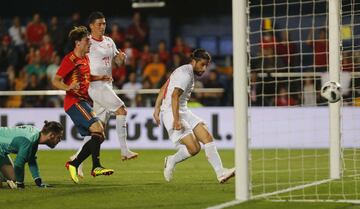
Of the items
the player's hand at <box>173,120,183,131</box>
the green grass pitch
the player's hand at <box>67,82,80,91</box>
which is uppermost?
the player's hand at <box>67,82,80,91</box>

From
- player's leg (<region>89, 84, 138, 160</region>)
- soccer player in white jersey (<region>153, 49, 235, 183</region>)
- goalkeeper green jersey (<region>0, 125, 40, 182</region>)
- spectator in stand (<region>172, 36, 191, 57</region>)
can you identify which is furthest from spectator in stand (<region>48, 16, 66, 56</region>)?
goalkeeper green jersey (<region>0, 125, 40, 182</region>)

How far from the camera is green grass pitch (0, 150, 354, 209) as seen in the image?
388 inches

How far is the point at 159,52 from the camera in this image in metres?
24.6

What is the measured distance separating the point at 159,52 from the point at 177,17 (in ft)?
11.9

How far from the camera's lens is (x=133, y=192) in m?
11.2

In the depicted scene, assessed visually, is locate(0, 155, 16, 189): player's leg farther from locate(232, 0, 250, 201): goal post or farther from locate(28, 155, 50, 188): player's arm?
locate(232, 0, 250, 201): goal post

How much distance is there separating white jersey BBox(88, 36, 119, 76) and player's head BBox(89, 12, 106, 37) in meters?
0.13

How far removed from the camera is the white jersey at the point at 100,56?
1366 centimetres

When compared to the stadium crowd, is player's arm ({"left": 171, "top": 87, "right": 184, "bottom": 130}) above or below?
below

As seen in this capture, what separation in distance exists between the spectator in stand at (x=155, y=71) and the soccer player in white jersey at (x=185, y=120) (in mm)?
10328

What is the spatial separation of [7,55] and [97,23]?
41.2 ft

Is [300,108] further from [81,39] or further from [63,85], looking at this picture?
[63,85]

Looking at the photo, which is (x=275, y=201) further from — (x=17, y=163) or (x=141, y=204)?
(x=17, y=163)

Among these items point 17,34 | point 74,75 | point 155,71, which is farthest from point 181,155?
point 17,34
